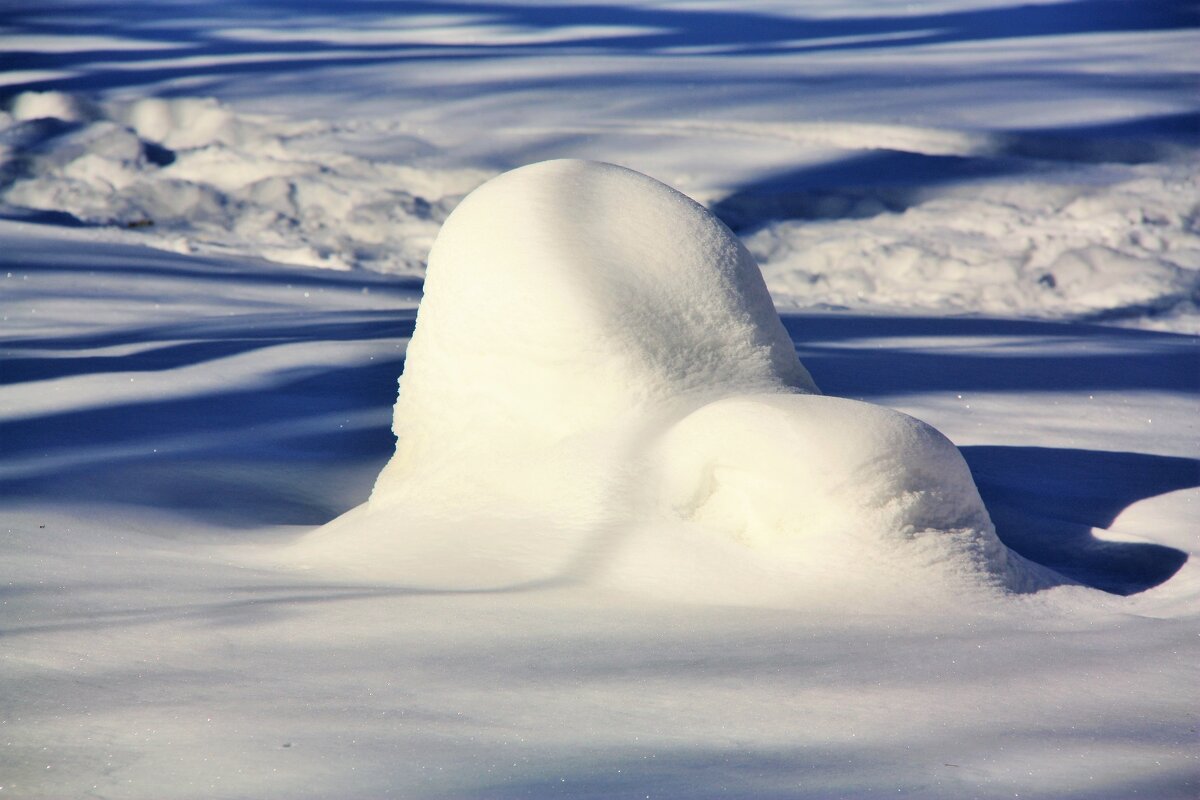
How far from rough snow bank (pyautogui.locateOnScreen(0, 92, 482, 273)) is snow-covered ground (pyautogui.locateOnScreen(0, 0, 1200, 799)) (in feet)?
0.10

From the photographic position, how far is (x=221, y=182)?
680 centimetres

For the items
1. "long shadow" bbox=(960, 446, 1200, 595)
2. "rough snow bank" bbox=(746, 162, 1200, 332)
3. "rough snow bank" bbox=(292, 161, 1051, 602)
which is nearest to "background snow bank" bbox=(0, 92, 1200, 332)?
"rough snow bank" bbox=(746, 162, 1200, 332)

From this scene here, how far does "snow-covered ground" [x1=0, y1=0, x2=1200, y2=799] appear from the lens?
140 centimetres

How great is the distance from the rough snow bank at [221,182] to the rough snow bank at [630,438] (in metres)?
3.29

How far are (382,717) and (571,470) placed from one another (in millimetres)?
687

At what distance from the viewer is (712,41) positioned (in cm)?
1064

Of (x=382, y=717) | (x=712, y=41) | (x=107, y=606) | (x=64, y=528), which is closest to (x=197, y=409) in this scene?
(x=64, y=528)

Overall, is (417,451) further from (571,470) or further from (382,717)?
(382,717)

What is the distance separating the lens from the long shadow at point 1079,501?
2266 mm

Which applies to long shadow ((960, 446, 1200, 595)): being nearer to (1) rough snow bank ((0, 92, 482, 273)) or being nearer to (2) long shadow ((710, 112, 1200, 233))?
(2) long shadow ((710, 112, 1200, 233))

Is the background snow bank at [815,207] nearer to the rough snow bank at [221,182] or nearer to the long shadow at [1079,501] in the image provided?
the rough snow bank at [221,182]

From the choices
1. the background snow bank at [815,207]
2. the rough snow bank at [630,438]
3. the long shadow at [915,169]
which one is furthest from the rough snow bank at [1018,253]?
the rough snow bank at [630,438]

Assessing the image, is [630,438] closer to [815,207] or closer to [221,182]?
[815,207]

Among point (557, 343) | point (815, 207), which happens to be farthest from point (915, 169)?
point (557, 343)
